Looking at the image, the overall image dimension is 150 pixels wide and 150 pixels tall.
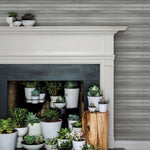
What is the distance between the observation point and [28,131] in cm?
367

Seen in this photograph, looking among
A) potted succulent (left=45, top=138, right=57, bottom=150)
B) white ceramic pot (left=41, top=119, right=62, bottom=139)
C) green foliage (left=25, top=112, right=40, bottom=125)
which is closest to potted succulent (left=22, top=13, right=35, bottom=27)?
green foliage (left=25, top=112, right=40, bottom=125)

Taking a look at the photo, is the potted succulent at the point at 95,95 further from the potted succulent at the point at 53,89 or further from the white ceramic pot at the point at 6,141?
the white ceramic pot at the point at 6,141

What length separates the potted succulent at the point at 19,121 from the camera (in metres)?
3.57

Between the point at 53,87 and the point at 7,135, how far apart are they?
0.99 m

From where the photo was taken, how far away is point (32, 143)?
3428mm

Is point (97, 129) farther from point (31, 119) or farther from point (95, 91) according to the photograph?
point (31, 119)

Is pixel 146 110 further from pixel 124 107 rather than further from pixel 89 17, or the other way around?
pixel 89 17

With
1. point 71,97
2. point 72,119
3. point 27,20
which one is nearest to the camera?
point 27,20

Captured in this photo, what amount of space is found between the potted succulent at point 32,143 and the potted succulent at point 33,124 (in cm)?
17

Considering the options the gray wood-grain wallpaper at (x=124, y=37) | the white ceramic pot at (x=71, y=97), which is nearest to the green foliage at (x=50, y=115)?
the white ceramic pot at (x=71, y=97)

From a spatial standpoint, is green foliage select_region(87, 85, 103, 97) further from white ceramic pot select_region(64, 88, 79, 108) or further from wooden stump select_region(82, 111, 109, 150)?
white ceramic pot select_region(64, 88, 79, 108)

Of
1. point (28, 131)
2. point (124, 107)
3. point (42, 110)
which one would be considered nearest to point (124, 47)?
point (124, 107)

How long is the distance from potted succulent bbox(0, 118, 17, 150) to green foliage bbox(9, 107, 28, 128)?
0.57 ft

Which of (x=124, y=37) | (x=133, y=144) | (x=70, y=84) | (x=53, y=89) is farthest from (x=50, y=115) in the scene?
(x=124, y=37)
